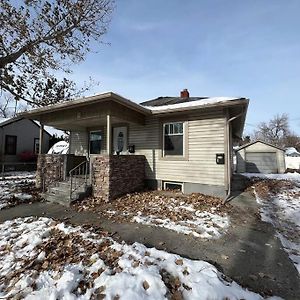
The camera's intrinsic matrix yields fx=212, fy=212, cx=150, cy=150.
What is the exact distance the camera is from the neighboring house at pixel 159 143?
7762 mm

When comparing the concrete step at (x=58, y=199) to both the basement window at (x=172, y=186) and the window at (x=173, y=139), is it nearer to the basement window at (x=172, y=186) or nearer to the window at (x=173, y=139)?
the basement window at (x=172, y=186)

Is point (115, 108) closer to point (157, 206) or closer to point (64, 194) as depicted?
point (64, 194)

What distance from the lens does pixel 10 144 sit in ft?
68.0

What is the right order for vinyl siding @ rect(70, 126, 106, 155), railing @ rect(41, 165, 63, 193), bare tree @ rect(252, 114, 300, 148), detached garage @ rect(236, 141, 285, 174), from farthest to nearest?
1. bare tree @ rect(252, 114, 300, 148)
2. detached garage @ rect(236, 141, 285, 174)
3. vinyl siding @ rect(70, 126, 106, 155)
4. railing @ rect(41, 165, 63, 193)

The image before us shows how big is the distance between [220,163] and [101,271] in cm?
593

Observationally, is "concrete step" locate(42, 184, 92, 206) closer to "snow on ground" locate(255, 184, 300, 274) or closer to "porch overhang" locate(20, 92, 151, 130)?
"porch overhang" locate(20, 92, 151, 130)

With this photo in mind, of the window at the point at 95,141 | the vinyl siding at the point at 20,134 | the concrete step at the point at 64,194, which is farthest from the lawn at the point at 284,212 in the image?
the vinyl siding at the point at 20,134

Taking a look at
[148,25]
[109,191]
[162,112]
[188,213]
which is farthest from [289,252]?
[148,25]

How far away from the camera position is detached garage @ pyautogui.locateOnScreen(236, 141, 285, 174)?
18266 millimetres

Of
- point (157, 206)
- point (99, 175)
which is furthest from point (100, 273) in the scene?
point (99, 175)

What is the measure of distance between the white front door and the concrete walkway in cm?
455

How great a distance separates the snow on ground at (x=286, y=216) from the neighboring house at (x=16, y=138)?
69.1 feet

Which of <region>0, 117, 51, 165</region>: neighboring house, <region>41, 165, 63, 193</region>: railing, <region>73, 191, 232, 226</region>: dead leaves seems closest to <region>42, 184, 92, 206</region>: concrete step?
<region>73, 191, 232, 226</region>: dead leaves

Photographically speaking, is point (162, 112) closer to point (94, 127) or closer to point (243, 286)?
point (94, 127)
